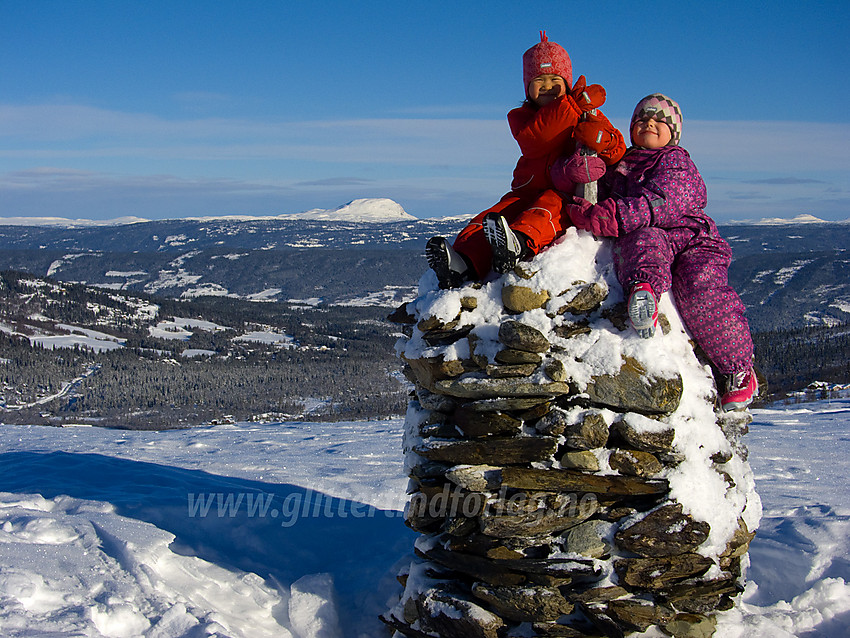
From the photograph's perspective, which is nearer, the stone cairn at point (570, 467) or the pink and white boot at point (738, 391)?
the stone cairn at point (570, 467)

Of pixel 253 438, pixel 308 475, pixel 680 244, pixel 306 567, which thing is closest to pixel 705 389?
pixel 680 244

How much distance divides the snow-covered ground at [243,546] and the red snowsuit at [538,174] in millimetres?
3129

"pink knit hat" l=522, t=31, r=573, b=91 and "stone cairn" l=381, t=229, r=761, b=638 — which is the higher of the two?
"pink knit hat" l=522, t=31, r=573, b=91

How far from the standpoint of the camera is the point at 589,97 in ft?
16.5

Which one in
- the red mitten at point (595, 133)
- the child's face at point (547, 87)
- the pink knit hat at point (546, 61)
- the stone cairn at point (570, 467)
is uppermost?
the pink knit hat at point (546, 61)

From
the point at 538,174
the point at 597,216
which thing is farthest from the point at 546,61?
the point at 597,216

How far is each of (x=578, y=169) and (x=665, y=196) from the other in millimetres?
641

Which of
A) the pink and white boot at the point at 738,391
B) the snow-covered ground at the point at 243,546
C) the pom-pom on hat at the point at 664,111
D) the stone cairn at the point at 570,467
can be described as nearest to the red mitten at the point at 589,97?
the pom-pom on hat at the point at 664,111

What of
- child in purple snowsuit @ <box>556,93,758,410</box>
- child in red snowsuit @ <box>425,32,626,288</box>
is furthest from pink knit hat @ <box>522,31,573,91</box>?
child in purple snowsuit @ <box>556,93,758,410</box>

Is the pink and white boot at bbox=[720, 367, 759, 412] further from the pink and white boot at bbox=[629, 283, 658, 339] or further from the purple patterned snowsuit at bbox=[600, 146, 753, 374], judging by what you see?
the pink and white boot at bbox=[629, 283, 658, 339]

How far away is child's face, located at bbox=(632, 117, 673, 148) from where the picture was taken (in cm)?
511

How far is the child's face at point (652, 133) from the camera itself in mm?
5109

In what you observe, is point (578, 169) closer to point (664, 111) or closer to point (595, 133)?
point (595, 133)

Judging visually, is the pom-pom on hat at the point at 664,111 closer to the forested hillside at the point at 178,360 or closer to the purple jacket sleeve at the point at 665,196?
the purple jacket sleeve at the point at 665,196
